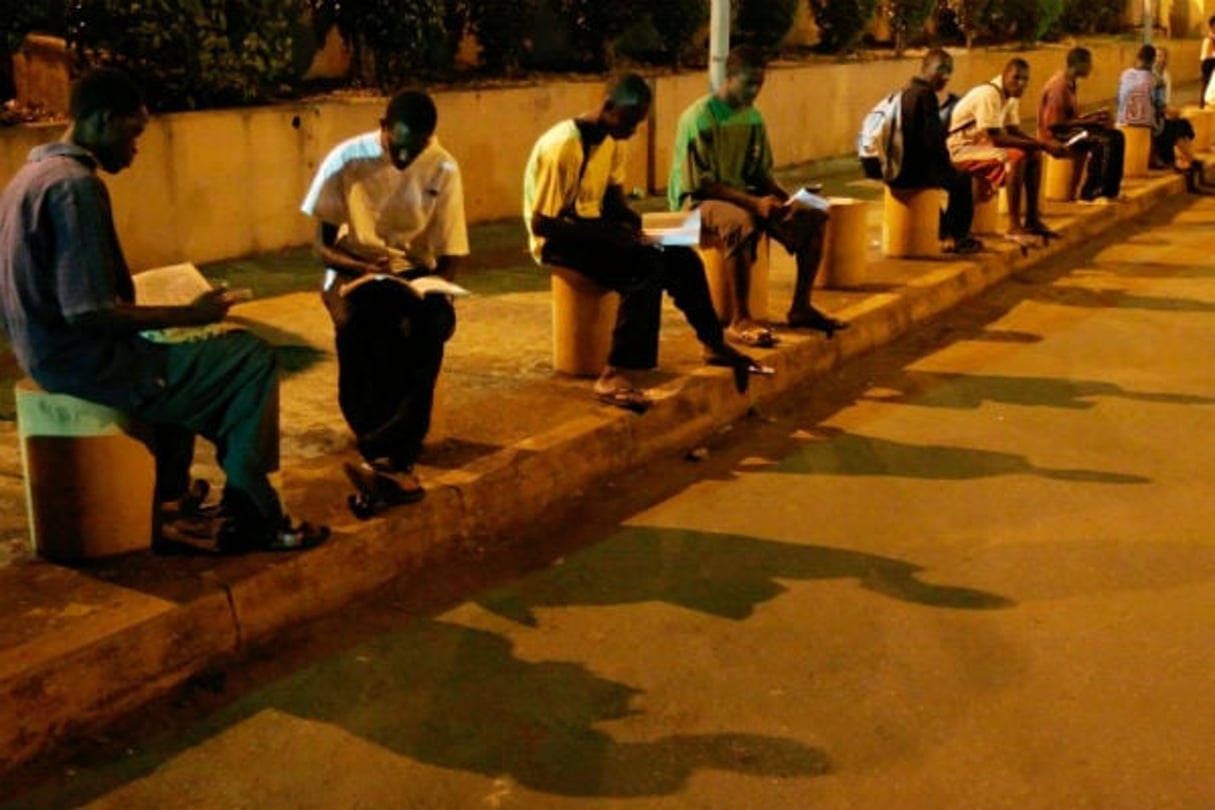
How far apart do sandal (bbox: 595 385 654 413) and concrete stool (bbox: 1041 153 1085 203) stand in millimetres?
8424

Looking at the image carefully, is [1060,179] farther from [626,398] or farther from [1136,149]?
[626,398]

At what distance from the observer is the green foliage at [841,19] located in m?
17.6

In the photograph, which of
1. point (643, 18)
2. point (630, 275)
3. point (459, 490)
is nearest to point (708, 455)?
point (630, 275)

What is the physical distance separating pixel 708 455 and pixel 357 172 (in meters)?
2.08

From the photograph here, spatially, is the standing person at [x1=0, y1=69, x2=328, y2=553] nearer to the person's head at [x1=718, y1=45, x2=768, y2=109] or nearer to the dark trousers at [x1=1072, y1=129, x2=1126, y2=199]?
the person's head at [x1=718, y1=45, x2=768, y2=109]

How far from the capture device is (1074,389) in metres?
7.84

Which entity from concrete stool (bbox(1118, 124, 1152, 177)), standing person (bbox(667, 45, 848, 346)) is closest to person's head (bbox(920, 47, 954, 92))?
standing person (bbox(667, 45, 848, 346))

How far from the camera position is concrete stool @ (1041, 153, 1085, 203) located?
14008 mm

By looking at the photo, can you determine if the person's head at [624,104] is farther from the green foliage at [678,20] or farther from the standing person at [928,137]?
the green foliage at [678,20]

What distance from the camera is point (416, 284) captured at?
542cm

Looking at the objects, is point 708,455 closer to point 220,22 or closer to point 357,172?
point 357,172

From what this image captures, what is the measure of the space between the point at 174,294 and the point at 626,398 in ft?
7.90

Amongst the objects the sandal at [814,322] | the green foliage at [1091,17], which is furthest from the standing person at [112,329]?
Answer: the green foliage at [1091,17]

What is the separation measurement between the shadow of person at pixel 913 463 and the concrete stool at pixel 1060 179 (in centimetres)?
790
